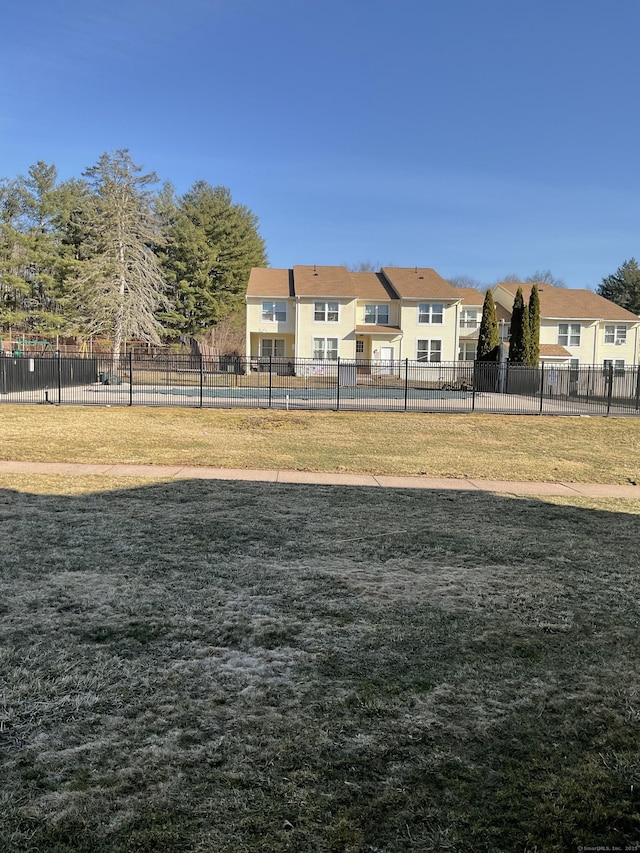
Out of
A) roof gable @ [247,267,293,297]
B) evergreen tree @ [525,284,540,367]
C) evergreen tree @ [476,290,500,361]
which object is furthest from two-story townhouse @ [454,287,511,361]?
roof gable @ [247,267,293,297]

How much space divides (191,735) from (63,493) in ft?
17.6

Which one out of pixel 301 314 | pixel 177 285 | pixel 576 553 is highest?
pixel 177 285

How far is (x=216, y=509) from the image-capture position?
6.39 meters

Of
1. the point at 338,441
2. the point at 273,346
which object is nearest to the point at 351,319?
the point at 273,346

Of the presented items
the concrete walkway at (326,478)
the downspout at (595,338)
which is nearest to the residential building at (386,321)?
the downspout at (595,338)

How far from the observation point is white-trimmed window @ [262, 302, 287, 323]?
37.2 metres

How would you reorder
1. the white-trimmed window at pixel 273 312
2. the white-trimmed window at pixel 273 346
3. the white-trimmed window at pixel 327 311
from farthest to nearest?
the white-trimmed window at pixel 273 346, the white-trimmed window at pixel 273 312, the white-trimmed window at pixel 327 311

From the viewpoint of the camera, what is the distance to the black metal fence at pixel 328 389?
781 inches

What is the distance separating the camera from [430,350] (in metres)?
37.0

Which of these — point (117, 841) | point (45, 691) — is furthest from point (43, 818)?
point (45, 691)

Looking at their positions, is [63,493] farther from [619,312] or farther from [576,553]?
[619,312]

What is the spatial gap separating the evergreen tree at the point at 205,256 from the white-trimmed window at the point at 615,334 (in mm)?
29927

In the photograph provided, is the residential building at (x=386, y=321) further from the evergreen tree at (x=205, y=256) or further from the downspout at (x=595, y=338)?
the evergreen tree at (x=205, y=256)

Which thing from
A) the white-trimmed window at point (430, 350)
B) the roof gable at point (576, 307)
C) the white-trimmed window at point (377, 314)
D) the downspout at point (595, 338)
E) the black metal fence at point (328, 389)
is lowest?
the black metal fence at point (328, 389)
